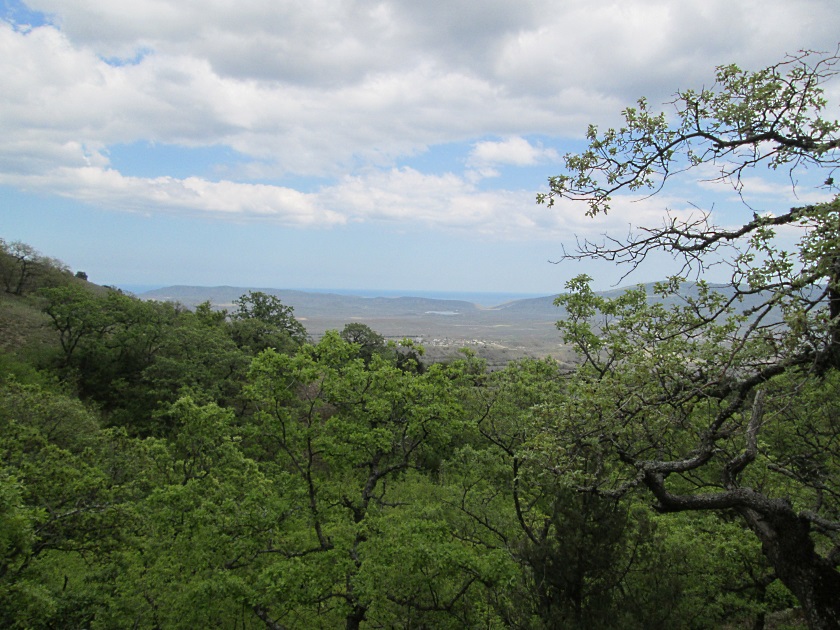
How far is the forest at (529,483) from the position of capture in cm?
725

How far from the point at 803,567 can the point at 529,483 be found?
5.88m

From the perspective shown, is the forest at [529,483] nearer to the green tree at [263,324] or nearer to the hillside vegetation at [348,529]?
the hillside vegetation at [348,529]

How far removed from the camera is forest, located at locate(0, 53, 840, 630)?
7.25 metres

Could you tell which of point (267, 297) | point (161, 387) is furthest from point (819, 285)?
point (267, 297)

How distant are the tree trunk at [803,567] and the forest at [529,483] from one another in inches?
1.0

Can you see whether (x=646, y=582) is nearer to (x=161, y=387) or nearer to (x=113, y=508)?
(x=113, y=508)

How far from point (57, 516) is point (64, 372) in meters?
30.6

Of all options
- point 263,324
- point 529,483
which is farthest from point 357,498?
point 263,324

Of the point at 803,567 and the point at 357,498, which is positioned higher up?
the point at 803,567

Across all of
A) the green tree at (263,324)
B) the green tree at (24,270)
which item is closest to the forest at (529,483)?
the green tree at (263,324)

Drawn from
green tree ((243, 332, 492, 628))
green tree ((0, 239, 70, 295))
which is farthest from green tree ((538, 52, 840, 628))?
green tree ((0, 239, 70, 295))

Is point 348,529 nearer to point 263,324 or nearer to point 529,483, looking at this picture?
point 529,483

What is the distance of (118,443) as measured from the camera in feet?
69.8

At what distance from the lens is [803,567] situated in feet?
23.5
